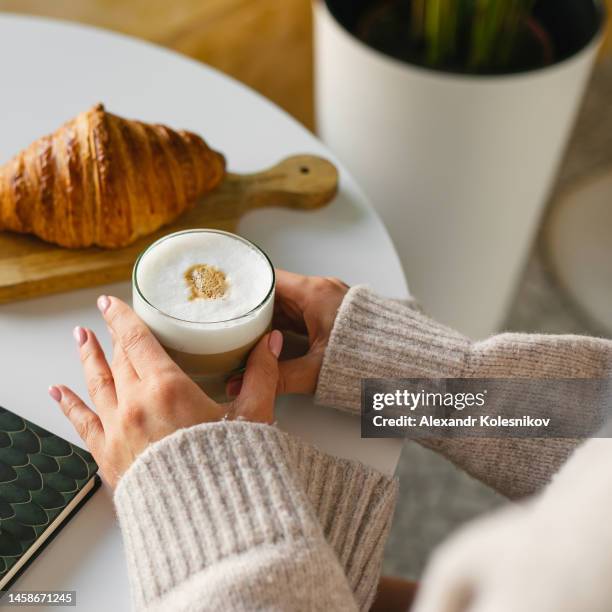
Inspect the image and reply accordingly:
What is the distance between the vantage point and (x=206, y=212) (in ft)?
3.03

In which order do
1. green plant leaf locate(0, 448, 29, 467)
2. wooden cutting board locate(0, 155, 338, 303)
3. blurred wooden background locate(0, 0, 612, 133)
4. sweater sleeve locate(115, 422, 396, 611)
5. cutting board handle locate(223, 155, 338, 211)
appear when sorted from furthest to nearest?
blurred wooden background locate(0, 0, 612, 133) < cutting board handle locate(223, 155, 338, 211) < wooden cutting board locate(0, 155, 338, 303) < green plant leaf locate(0, 448, 29, 467) < sweater sleeve locate(115, 422, 396, 611)

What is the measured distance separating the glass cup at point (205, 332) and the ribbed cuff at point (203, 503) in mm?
72

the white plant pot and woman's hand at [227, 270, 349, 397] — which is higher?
woman's hand at [227, 270, 349, 397]

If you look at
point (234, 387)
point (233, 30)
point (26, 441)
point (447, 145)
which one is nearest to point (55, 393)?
point (26, 441)

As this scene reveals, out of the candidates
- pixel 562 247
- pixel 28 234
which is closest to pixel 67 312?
pixel 28 234

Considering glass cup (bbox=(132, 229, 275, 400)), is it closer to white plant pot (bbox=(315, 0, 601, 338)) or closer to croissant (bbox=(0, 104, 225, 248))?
croissant (bbox=(0, 104, 225, 248))

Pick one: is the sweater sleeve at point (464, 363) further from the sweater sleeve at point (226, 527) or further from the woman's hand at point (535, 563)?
the woman's hand at point (535, 563)

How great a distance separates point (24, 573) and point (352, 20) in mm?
998

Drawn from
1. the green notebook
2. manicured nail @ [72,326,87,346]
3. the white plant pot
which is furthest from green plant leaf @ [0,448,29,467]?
the white plant pot

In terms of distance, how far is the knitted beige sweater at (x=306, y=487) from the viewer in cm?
59

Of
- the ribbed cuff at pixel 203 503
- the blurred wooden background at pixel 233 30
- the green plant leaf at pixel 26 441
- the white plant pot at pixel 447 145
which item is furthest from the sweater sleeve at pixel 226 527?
the blurred wooden background at pixel 233 30

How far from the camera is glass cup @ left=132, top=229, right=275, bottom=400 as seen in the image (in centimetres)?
67

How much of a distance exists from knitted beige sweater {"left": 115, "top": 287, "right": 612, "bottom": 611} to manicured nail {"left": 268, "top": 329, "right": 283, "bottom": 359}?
5 cm

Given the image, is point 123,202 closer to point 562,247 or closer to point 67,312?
point 67,312
